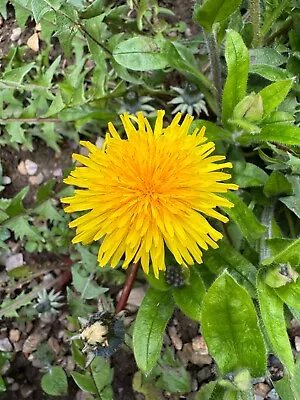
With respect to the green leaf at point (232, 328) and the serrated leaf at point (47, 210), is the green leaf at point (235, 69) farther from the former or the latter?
the serrated leaf at point (47, 210)

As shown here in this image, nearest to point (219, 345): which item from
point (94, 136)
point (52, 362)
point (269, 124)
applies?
point (269, 124)

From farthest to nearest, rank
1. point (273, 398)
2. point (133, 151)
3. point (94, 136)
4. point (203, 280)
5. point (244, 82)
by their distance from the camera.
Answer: point (94, 136)
point (273, 398)
point (203, 280)
point (244, 82)
point (133, 151)

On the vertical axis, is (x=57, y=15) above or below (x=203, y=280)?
above

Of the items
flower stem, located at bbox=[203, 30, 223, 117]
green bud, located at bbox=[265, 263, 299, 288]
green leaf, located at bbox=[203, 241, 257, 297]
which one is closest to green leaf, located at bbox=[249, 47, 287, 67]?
flower stem, located at bbox=[203, 30, 223, 117]

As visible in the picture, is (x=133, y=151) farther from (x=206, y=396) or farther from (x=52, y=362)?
(x=52, y=362)

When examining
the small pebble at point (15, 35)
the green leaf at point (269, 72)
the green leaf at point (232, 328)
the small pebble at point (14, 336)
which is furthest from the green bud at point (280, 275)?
the small pebble at point (15, 35)

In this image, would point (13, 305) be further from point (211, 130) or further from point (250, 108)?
point (250, 108)
